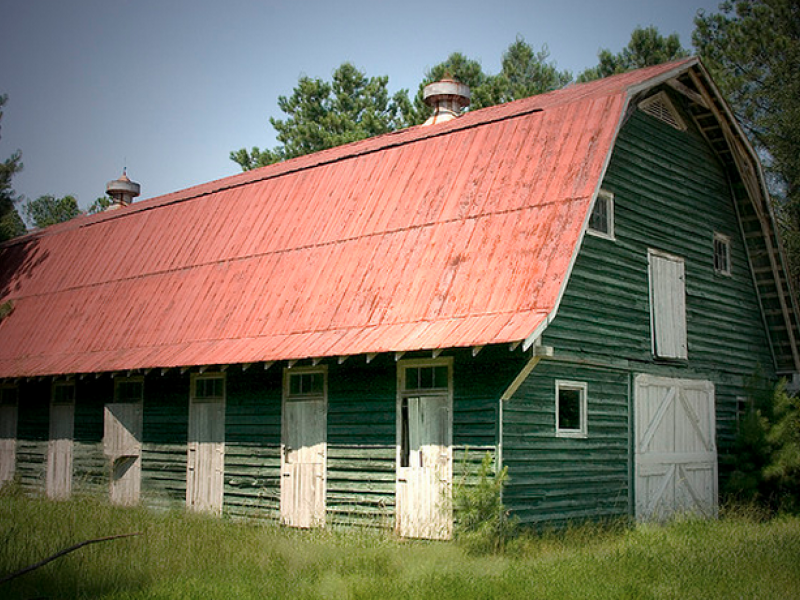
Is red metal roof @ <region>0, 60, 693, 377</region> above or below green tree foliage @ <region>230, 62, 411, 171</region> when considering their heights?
below

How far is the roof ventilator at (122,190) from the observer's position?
33.5 m

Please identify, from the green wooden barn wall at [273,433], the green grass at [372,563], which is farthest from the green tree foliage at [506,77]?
the green grass at [372,563]

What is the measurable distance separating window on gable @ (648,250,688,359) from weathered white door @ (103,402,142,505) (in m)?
10.2

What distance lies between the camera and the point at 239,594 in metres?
10.3

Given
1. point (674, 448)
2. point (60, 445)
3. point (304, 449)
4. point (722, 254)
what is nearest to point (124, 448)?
point (60, 445)

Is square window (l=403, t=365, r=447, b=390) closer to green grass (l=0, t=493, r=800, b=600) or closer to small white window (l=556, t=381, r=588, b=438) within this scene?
small white window (l=556, t=381, r=588, b=438)

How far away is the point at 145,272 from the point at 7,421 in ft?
17.4

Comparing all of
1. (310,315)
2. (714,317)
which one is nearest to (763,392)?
(714,317)

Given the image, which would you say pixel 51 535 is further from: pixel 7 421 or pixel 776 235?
pixel 776 235

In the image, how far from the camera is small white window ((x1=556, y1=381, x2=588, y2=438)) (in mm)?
15430

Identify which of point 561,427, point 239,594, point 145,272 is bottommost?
point 239,594

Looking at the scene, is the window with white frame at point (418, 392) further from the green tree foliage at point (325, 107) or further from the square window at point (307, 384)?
the green tree foliage at point (325, 107)

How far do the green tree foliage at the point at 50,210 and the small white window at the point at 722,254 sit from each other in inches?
1993

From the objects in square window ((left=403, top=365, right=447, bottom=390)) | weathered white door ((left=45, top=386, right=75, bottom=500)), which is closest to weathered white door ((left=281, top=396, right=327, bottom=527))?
square window ((left=403, top=365, right=447, bottom=390))
